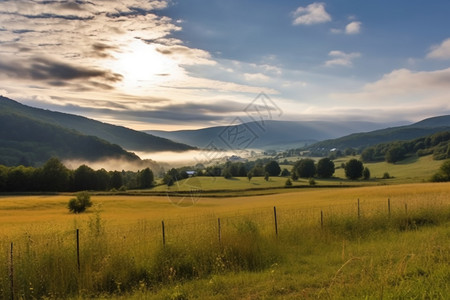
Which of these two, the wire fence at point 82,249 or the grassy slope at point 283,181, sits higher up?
the wire fence at point 82,249

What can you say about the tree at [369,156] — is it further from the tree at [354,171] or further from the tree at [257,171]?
the tree at [257,171]

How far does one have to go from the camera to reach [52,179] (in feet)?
267

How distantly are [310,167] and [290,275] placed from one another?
114212 mm

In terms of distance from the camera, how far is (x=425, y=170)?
390 feet

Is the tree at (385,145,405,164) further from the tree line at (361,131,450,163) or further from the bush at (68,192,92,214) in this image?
the bush at (68,192,92,214)

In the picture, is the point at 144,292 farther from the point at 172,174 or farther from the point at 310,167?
the point at 310,167

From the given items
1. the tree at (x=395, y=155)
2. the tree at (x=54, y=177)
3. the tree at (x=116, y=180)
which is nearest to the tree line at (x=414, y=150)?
the tree at (x=395, y=155)

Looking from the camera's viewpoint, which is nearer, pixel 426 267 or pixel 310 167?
pixel 426 267

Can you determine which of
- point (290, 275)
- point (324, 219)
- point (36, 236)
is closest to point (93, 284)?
point (36, 236)

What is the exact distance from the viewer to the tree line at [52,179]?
7831 centimetres

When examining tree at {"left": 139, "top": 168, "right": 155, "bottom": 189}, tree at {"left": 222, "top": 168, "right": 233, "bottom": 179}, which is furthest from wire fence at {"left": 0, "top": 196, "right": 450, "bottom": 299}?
tree at {"left": 222, "top": 168, "right": 233, "bottom": 179}

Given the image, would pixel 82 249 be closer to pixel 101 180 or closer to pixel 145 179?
pixel 101 180

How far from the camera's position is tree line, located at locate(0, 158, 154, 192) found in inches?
3083

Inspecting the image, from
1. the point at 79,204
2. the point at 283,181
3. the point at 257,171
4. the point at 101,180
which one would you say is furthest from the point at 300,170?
the point at 79,204
